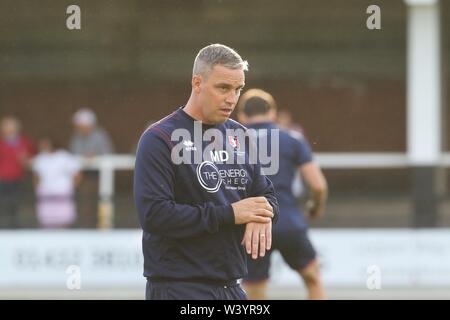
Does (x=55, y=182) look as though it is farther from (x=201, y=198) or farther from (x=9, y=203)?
(x=201, y=198)

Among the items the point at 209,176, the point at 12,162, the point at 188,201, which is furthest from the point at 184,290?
the point at 12,162

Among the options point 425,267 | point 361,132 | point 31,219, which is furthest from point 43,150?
point 361,132

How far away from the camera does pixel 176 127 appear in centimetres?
509

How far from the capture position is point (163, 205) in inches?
193

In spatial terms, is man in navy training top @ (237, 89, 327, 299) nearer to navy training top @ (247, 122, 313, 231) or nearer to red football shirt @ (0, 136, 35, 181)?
navy training top @ (247, 122, 313, 231)

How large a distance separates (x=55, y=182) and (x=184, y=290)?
1056 cm

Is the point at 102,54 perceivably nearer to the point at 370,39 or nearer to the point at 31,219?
the point at 370,39

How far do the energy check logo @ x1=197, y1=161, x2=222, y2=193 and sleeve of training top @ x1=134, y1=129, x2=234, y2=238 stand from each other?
9 cm

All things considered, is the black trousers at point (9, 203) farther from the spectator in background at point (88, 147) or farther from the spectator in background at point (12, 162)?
the spectator in background at point (88, 147)

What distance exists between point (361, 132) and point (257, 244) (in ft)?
72.0

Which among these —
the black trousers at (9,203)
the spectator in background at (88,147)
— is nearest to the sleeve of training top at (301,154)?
the black trousers at (9,203)

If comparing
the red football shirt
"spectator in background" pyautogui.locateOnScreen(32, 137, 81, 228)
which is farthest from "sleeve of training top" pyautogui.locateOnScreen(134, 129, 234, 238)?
the red football shirt

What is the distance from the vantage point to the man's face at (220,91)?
16.5 feet

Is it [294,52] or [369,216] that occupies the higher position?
[294,52]
